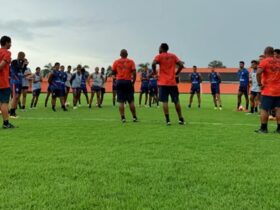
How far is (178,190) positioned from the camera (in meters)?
4.72

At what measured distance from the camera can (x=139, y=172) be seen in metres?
5.52

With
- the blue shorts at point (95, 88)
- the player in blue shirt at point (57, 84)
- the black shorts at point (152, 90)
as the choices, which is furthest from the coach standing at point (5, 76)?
the black shorts at point (152, 90)

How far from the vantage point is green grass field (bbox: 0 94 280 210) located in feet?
14.2

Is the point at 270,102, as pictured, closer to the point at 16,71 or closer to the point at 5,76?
the point at 5,76

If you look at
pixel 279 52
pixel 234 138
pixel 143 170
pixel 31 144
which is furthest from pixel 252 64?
pixel 143 170

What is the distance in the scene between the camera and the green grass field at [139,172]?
14.2 feet

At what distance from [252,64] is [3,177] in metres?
14.4

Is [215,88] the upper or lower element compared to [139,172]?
upper

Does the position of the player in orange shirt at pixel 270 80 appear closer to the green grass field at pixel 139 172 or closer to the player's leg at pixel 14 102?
the green grass field at pixel 139 172

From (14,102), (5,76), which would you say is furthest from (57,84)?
(5,76)

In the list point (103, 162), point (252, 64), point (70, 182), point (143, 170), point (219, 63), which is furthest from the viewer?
point (219, 63)

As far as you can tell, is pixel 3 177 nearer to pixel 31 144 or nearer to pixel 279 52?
pixel 31 144

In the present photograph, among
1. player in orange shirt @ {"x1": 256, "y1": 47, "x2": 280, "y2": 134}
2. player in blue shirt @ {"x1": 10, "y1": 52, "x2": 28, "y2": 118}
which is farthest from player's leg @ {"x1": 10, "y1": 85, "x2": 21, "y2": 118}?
player in orange shirt @ {"x1": 256, "y1": 47, "x2": 280, "y2": 134}

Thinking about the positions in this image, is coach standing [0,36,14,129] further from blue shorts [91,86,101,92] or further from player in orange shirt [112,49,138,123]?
blue shorts [91,86,101,92]
